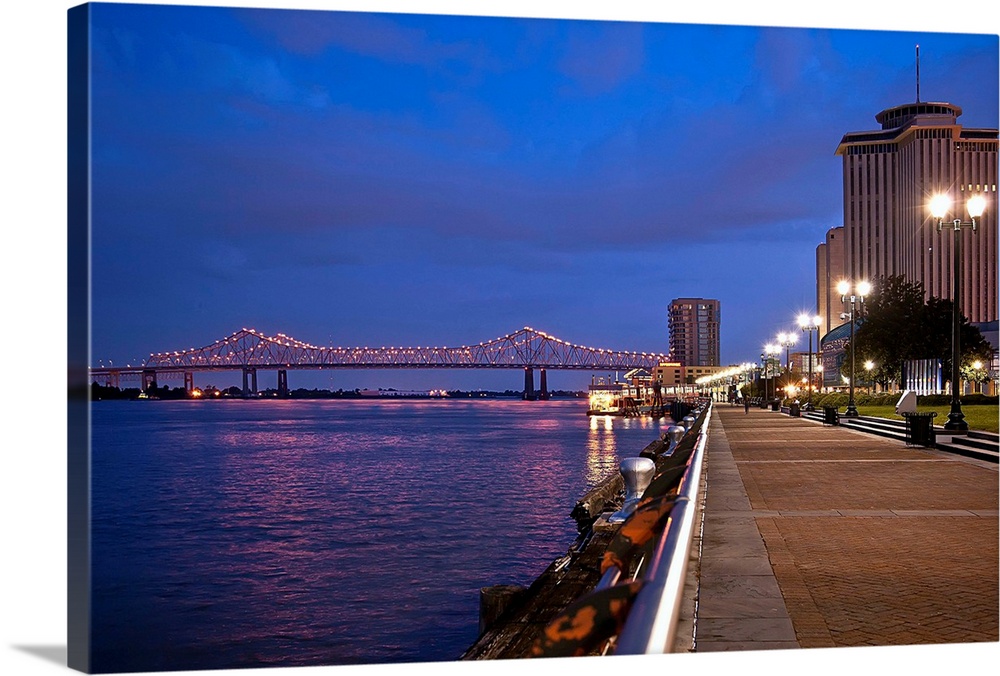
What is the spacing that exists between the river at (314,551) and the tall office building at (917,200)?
183 ft

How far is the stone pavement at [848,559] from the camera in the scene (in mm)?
5844

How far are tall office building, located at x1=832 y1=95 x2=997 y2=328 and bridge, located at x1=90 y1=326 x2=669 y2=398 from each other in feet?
142

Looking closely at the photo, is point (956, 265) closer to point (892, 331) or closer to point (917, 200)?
point (892, 331)

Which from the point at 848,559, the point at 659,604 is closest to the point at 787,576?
the point at 848,559

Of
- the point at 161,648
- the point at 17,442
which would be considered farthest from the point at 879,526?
the point at 161,648

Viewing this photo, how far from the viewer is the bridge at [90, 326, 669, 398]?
154 meters

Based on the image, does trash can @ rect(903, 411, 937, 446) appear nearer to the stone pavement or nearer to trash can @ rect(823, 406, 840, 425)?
the stone pavement

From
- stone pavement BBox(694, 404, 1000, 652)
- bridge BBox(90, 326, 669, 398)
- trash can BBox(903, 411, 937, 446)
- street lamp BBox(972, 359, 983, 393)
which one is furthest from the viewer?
bridge BBox(90, 326, 669, 398)

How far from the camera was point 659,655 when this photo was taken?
3.49 meters

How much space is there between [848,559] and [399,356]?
167405mm

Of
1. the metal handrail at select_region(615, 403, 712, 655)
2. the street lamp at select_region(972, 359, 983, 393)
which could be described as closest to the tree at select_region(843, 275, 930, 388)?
the street lamp at select_region(972, 359, 983, 393)

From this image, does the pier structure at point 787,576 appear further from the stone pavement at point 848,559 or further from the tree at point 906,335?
the tree at point 906,335

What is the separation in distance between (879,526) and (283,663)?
7694mm

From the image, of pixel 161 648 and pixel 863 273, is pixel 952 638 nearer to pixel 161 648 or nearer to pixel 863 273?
pixel 161 648
